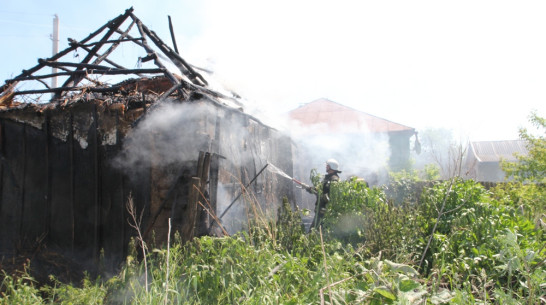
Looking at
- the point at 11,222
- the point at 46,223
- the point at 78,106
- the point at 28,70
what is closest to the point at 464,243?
the point at 78,106

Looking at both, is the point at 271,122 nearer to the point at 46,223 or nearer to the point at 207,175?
the point at 207,175

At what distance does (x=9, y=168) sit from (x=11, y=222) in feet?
3.62

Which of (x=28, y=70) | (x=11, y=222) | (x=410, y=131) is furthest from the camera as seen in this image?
(x=410, y=131)

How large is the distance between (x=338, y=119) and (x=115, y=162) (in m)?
20.0

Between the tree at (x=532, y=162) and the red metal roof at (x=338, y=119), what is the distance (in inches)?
544

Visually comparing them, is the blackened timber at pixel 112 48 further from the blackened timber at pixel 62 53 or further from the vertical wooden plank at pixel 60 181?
the vertical wooden plank at pixel 60 181

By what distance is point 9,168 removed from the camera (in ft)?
23.3

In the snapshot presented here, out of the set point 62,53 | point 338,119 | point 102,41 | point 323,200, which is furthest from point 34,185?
point 338,119

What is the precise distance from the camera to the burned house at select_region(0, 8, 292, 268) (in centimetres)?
587

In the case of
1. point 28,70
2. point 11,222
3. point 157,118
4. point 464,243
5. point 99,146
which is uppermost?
point 28,70

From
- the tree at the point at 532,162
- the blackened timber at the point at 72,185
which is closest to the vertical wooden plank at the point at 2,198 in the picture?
the blackened timber at the point at 72,185

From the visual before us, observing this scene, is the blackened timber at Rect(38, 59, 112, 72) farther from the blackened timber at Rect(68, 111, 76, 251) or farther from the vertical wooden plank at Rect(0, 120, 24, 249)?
the vertical wooden plank at Rect(0, 120, 24, 249)

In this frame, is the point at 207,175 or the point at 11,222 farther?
the point at 11,222

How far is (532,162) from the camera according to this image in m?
7.96
